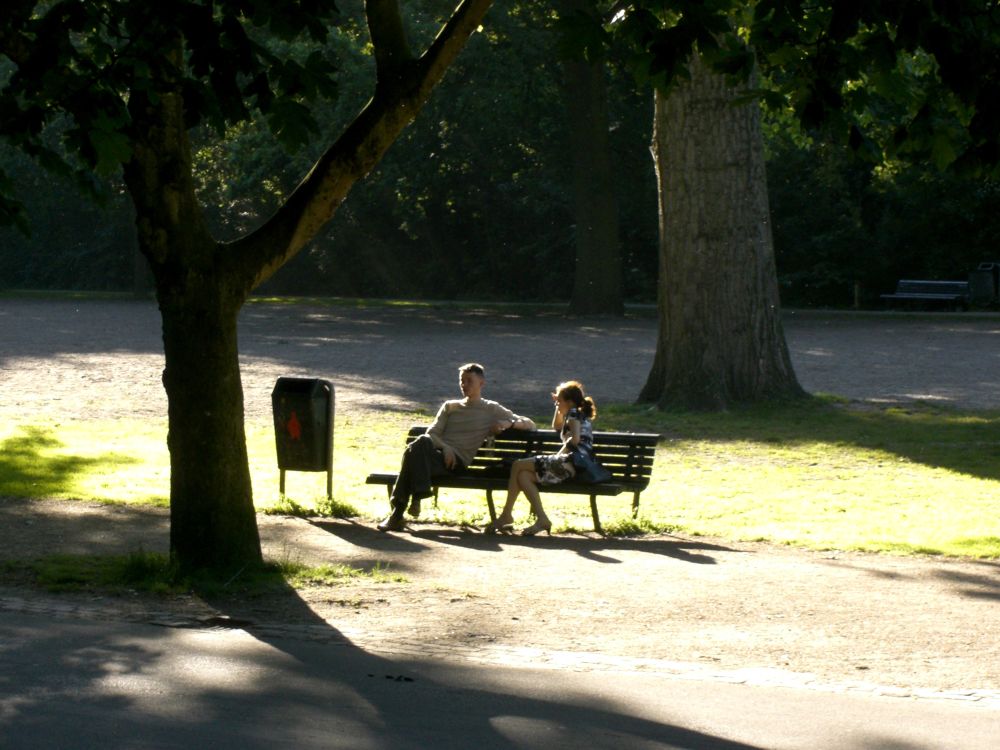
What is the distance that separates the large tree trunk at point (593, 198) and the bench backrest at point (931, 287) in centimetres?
725

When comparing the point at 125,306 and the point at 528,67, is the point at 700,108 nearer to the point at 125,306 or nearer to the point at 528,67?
the point at 528,67

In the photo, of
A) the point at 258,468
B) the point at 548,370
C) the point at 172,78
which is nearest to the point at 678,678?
the point at 172,78

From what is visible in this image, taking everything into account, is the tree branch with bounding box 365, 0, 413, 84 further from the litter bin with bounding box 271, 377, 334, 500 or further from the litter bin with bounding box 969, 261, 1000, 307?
the litter bin with bounding box 969, 261, 1000, 307

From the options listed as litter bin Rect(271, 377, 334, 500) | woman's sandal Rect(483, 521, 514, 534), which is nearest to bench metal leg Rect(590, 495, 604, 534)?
woman's sandal Rect(483, 521, 514, 534)

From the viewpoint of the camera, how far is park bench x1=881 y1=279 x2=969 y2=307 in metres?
40.2

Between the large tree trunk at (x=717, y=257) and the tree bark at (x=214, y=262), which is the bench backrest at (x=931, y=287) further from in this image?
the tree bark at (x=214, y=262)

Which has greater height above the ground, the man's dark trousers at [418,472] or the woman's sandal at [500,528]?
the man's dark trousers at [418,472]

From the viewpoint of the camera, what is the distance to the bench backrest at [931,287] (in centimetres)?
4022

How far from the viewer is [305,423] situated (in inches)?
501

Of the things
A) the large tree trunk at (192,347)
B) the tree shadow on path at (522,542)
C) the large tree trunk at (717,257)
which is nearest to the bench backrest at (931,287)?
the large tree trunk at (717,257)

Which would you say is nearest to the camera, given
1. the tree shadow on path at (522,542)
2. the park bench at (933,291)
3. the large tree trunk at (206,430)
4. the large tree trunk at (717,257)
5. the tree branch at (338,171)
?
the large tree trunk at (206,430)

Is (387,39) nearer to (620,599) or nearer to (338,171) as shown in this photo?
(338,171)

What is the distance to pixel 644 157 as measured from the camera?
43.9 metres

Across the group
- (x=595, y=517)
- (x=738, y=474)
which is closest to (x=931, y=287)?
(x=738, y=474)
